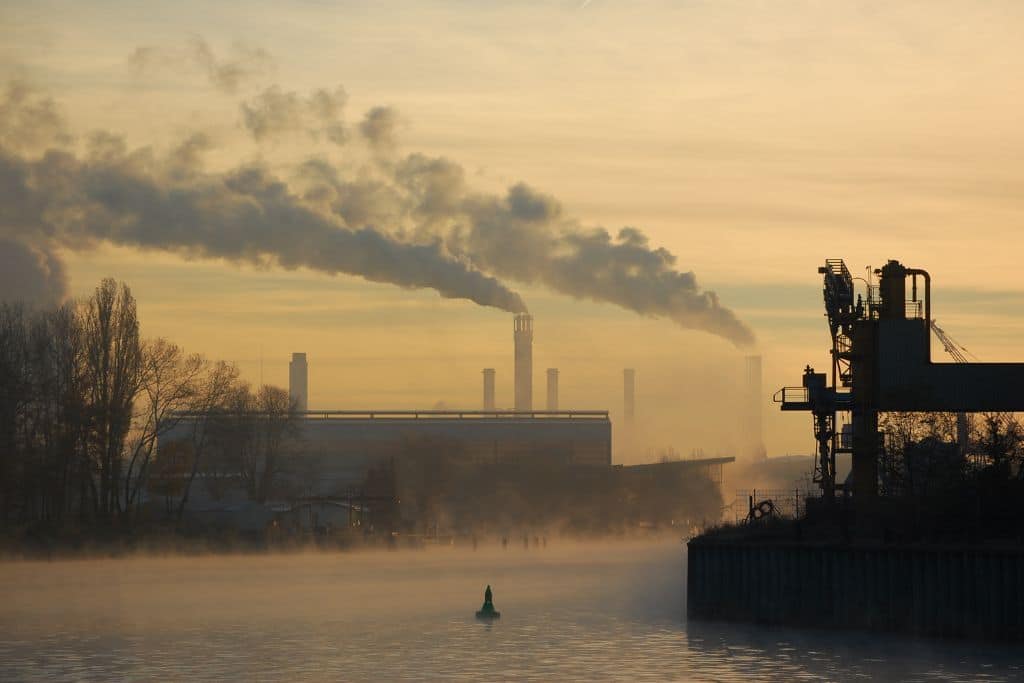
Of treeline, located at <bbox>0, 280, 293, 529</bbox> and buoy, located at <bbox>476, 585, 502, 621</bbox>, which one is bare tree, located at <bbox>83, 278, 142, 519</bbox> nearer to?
treeline, located at <bbox>0, 280, 293, 529</bbox>

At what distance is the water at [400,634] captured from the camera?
64.0 metres

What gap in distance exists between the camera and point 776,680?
6106cm

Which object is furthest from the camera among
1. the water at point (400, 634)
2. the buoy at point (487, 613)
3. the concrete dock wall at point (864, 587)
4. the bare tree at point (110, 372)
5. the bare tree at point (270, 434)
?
the bare tree at point (270, 434)

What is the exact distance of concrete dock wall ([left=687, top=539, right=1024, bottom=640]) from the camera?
67.8 metres

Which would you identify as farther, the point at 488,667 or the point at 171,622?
the point at 171,622

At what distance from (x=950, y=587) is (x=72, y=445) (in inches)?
3163

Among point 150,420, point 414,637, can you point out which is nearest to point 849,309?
point 414,637

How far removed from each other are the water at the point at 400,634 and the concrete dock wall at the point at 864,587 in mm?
1081

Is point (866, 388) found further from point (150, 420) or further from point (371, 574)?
point (150, 420)

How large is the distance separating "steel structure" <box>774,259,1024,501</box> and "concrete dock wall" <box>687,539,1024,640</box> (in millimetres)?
17821

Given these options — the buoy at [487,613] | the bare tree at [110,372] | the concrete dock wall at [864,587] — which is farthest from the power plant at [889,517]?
the bare tree at [110,372]

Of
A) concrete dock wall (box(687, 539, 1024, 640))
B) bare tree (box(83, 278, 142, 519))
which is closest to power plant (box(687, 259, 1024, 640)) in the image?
concrete dock wall (box(687, 539, 1024, 640))

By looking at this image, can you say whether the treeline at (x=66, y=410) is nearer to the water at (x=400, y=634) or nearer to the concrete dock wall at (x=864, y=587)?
the water at (x=400, y=634)

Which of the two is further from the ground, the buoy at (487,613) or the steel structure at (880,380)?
the steel structure at (880,380)
